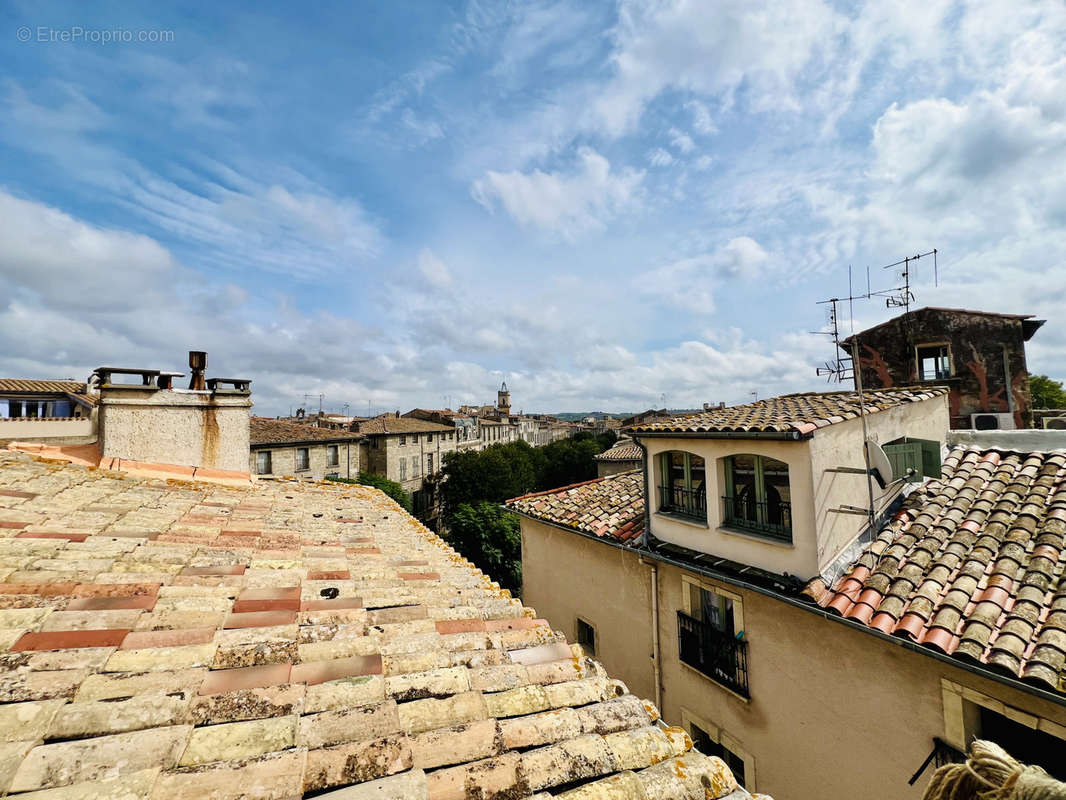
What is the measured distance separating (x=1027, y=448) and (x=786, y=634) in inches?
239

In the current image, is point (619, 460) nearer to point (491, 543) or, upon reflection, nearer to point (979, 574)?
point (491, 543)

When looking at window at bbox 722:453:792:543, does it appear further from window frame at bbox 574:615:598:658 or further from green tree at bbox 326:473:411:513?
green tree at bbox 326:473:411:513

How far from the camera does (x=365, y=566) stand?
A: 4.38 m

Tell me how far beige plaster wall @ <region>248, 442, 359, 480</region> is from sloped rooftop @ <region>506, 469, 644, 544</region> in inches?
839

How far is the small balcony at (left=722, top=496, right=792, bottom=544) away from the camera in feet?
22.1

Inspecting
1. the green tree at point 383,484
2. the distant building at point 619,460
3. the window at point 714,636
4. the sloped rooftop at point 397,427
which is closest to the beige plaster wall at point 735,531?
the window at point 714,636

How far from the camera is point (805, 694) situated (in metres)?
6.15

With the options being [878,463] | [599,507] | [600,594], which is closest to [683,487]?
[599,507]

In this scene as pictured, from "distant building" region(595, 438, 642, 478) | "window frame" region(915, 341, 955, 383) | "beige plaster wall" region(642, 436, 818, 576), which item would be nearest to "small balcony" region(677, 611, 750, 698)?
"beige plaster wall" region(642, 436, 818, 576)

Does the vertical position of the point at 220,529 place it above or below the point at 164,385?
below

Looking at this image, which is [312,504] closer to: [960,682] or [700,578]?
[700,578]

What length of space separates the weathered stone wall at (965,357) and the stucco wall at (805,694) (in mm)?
16083

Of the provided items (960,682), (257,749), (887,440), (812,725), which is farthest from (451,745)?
(887,440)

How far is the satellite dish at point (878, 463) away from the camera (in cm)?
637
